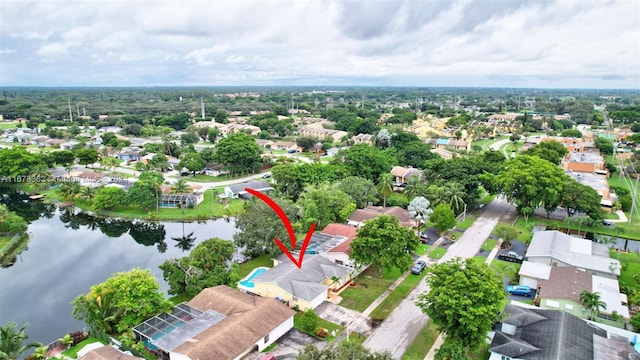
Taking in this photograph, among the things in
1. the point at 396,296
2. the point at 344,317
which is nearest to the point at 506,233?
the point at 396,296

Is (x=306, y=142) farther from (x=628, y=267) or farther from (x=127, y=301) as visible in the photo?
(x=127, y=301)

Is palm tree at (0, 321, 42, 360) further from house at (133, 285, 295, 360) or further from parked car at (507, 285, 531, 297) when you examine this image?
parked car at (507, 285, 531, 297)

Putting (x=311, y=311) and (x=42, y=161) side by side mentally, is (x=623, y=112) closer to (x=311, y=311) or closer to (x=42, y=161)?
(x=311, y=311)

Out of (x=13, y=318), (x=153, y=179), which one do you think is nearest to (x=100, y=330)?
(x=13, y=318)

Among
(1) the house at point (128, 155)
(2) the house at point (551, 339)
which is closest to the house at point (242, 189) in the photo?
(1) the house at point (128, 155)

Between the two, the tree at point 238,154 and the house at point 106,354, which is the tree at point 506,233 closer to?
the house at point 106,354

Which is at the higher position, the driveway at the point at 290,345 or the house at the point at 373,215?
the house at the point at 373,215

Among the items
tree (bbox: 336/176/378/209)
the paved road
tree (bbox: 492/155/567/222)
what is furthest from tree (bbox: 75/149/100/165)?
tree (bbox: 492/155/567/222)
